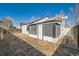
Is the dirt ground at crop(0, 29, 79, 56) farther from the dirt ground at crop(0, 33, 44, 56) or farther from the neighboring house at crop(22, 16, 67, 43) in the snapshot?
the neighboring house at crop(22, 16, 67, 43)

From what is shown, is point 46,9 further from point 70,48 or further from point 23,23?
point 70,48

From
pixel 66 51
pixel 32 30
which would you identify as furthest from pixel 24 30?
pixel 66 51

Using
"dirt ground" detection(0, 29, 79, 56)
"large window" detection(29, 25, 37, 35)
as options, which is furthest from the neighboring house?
"dirt ground" detection(0, 29, 79, 56)

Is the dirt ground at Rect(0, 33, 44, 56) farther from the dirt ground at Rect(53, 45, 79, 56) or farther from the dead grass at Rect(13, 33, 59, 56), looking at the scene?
the dirt ground at Rect(53, 45, 79, 56)

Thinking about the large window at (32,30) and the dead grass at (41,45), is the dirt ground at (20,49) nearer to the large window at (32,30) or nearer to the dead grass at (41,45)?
the dead grass at (41,45)

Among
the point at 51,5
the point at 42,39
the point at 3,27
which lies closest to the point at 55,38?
the point at 42,39

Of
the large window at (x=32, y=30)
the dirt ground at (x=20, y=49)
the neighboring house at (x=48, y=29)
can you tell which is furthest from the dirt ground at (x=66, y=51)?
the large window at (x=32, y=30)

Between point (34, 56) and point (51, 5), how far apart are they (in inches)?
22.1

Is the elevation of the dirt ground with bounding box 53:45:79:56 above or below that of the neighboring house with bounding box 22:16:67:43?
below

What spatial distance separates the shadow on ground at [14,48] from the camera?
3195 millimetres

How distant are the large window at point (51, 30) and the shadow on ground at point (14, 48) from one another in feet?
0.71

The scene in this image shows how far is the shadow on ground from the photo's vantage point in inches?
126

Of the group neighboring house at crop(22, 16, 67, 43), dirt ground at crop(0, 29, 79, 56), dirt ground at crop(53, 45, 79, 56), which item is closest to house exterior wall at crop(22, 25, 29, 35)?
neighboring house at crop(22, 16, 67, 43)

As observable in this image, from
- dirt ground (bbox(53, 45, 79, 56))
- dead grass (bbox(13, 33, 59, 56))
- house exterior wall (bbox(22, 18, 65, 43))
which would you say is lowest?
dirt ground (bbox(53, 45, 79, 56))
